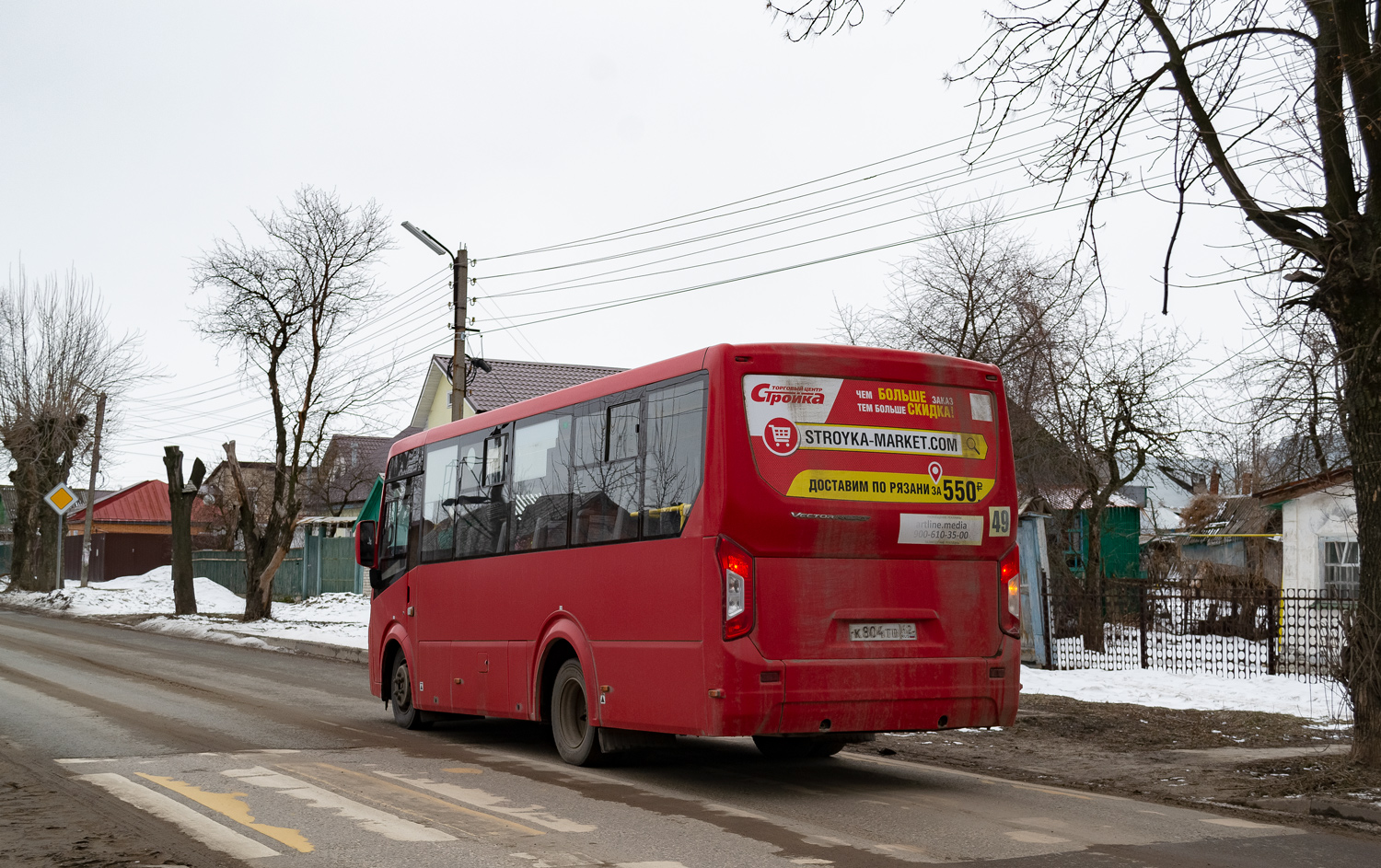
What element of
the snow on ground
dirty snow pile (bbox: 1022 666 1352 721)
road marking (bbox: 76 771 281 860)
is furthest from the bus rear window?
dirty snow pile (bbox: 1022 666 1352 721)

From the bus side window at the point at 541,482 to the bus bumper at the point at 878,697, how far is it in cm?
254

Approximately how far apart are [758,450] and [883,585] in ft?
4.24

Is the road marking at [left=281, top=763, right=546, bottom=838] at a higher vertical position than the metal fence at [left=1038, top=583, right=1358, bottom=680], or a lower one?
lower

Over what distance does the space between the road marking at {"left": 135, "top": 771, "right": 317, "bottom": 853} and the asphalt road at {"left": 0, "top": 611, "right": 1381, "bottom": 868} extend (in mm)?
24

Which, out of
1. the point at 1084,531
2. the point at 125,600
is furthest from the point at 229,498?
the point at 1084,531

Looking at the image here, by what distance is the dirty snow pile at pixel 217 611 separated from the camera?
27.2 metres

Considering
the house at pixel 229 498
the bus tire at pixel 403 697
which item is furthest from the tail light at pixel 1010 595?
the house at pixel 229 498

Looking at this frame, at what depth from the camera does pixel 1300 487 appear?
72.5 feet

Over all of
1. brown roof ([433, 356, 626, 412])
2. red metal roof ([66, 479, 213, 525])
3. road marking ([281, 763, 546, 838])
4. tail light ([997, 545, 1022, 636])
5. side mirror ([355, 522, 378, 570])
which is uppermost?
brown roof ([433, 356, 626, 412])

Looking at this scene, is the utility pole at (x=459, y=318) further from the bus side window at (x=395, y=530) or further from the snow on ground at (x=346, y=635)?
the bus side window at (x=395, y=530)

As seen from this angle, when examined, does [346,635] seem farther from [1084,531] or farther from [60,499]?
[1084,531]

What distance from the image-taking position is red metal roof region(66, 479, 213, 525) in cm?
7212

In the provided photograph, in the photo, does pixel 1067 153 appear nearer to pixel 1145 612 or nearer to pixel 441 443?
pixel 441 443

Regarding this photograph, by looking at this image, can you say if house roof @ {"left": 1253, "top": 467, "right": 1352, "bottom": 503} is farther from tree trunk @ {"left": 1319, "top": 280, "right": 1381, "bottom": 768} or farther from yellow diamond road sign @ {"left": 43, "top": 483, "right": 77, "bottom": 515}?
yellow diamond road sign @ {"left": 43, "top": 483, "right": 77, "bottom": 515}
